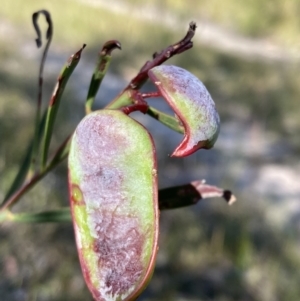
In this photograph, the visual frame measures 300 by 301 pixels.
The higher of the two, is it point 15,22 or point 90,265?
point 90,265

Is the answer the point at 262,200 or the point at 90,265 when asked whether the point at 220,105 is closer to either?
the point at 262,200

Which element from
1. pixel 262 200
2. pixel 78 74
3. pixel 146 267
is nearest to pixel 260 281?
pixel 262 200

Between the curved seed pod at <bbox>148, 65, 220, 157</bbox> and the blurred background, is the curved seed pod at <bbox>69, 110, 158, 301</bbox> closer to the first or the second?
the curved seed pod at <bbox>148, 65, 220, 157</bbox>

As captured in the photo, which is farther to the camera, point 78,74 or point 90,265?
point 78,74

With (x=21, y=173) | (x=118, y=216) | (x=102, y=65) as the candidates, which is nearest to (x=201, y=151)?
(x=21, y=173)

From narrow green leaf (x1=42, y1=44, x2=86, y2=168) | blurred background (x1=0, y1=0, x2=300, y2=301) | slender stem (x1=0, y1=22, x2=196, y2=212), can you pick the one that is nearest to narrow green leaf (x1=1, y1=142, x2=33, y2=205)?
narrow green leaf (x1=42, y1=44, x2=86, y2=168)

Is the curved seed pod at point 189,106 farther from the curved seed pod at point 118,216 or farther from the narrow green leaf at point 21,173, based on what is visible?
the narrow green leaf at point 21,173

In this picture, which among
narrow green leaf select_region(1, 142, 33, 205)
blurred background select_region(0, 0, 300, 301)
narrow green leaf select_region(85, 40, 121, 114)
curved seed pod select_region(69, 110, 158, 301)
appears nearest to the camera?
curved seed pod select_region(69, 110, 158, 301)
